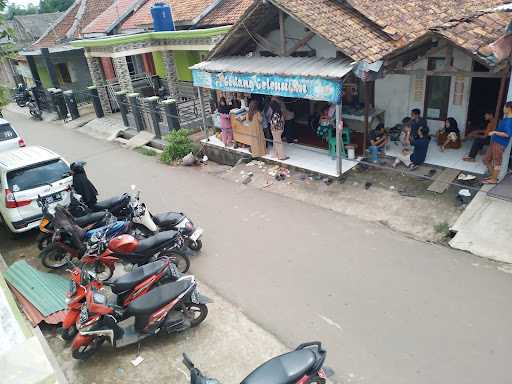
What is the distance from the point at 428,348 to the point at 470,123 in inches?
269

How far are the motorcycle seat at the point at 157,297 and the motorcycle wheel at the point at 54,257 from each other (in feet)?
9.66

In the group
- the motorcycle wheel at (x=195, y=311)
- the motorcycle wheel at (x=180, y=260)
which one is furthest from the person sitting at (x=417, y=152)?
the motorcycle wheel at (x=195, y=311)

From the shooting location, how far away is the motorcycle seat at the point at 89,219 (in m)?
7.56

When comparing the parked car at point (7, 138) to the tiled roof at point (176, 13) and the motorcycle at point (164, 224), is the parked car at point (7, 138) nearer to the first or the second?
the motorcycle at point (164, 224)

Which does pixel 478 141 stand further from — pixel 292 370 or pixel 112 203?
pixel 112 203

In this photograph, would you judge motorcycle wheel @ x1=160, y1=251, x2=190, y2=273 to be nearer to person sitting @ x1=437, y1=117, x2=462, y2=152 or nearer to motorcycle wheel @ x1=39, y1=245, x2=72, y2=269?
motorcycle wheel @ x1=39, y1=245, x2=72, y2=269

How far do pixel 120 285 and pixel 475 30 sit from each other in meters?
7.73

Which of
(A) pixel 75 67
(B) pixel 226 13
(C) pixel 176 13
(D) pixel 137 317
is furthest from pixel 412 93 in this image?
(A) pixel 75 67

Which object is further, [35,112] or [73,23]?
[73,23]

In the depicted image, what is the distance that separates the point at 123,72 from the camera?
1659 cm

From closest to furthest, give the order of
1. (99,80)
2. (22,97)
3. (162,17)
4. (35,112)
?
(162,17) → (99,80) → (35,112) → (22,97)

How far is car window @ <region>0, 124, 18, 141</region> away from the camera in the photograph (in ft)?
39.8

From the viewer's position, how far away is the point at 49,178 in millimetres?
8281

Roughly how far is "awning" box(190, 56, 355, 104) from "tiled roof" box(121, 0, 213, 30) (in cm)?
560
